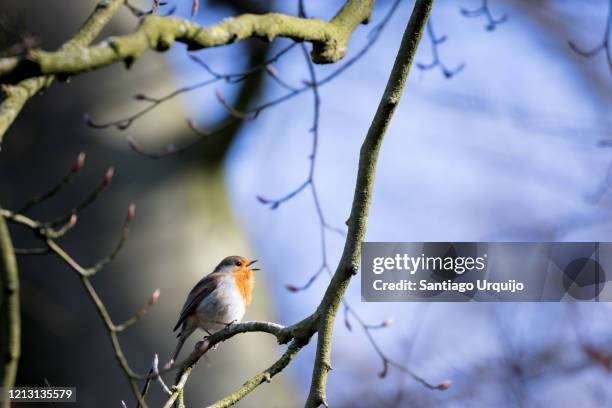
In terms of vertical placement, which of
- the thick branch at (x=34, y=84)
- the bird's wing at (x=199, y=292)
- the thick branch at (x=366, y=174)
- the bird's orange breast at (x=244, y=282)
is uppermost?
the thick branch at (x=34, y=84)

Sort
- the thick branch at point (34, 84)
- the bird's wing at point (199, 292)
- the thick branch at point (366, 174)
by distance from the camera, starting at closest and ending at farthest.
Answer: the thick branch at point (34, 84) < the thick branch at point (366, 174) < the bird's wing at point (199, 292)

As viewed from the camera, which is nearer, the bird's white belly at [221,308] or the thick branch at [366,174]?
the thick branch at [366,174]

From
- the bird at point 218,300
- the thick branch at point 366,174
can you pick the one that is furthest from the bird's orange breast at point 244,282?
the thick branch at point 366,174

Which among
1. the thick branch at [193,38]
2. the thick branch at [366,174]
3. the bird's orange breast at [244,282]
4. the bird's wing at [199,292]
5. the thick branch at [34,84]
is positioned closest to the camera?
the thick branch at [193,38]

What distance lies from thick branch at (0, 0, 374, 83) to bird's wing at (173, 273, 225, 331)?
189cm

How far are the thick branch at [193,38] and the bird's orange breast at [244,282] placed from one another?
206 cm

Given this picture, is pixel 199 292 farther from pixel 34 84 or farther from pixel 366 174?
pixel 34 84

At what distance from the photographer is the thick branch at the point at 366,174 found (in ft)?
7.75

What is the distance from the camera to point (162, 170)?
442 cm

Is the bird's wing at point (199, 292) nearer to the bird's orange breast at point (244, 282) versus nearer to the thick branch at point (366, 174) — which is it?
the bird's orange breast at point (244, 282)

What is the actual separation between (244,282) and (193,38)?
107 inches

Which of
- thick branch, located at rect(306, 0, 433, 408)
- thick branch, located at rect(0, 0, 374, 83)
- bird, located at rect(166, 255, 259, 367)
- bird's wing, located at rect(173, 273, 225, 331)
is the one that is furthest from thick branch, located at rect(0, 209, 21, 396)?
bird's wing, located at rect(173, 273, 225, 331)

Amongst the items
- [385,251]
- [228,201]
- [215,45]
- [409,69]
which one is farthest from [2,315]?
[228,201]

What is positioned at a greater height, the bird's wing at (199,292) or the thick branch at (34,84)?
the thick branch at (34,84)
